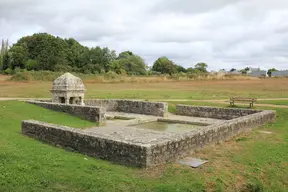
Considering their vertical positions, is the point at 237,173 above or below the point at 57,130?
below

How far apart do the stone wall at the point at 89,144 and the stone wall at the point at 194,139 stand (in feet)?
1.53

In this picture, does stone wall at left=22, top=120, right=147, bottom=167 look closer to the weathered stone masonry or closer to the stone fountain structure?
the weathered stone masonry

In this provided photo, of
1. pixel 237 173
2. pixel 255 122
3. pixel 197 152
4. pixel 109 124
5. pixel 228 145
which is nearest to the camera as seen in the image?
pixel 237 173

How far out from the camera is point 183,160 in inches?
376

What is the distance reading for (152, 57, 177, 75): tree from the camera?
85562 mm

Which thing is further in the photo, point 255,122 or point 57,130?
point 255,122

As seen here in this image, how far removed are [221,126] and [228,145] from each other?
33.1 inches

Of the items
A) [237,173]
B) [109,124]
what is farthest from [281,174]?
[109,124]

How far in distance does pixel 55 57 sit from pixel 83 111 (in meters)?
46.5

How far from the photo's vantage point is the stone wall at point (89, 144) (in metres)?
8.68

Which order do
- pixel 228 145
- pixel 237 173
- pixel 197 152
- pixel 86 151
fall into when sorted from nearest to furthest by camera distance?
1. pixel 237 173
2. pixel 86 151
3. pixel 197 152
4. pixel 228 145

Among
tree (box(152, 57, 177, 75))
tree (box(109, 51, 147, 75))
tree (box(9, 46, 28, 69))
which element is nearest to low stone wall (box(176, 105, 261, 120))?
tree (box(9, 46, 28, 69))

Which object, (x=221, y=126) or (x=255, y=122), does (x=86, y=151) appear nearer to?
(x=221, y=126)

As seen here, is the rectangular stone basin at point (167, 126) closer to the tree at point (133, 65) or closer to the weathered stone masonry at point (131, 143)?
the weathered stone masonry at point (131, 143)
